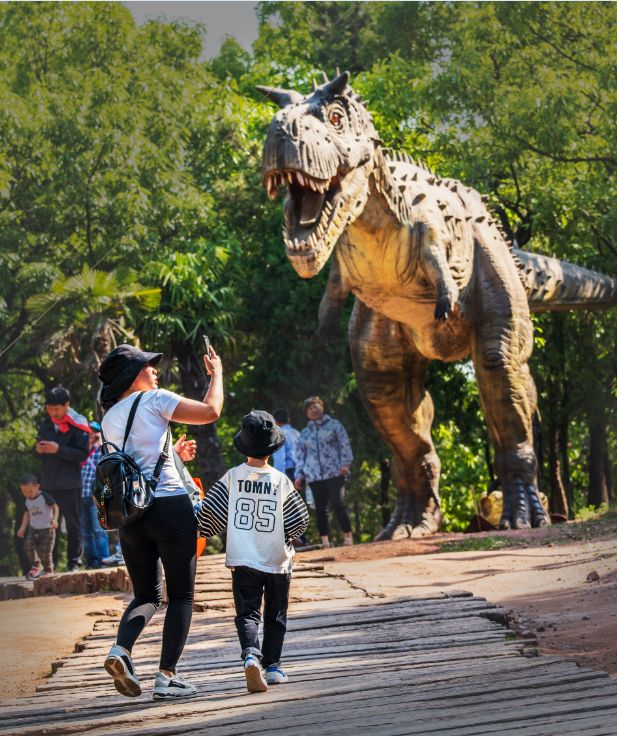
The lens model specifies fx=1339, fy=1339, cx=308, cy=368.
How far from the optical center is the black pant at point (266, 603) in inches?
230

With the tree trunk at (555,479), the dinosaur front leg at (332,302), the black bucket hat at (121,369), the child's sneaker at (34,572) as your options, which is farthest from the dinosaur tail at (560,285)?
the black bucket hat at (121,369)

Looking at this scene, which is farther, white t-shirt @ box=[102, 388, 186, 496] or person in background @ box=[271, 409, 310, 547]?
person in background @ box=[271, 409, 310, 547]

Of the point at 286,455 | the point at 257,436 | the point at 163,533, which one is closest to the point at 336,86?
the point at 286,455

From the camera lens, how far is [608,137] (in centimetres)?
1744

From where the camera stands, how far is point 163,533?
18.2ft

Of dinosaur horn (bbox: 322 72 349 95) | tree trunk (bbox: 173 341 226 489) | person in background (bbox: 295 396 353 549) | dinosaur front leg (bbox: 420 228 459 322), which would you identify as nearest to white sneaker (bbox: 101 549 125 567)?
person in background (bbox: 295 396 353 549)

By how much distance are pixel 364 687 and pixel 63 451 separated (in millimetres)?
7248

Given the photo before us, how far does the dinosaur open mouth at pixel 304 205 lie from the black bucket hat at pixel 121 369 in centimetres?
450

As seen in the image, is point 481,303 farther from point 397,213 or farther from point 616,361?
point 616,361

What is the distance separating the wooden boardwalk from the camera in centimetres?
457

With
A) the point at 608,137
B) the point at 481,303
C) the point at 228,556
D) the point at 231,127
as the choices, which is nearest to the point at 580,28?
the point at 608,137

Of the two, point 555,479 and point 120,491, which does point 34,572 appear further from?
point 555,479

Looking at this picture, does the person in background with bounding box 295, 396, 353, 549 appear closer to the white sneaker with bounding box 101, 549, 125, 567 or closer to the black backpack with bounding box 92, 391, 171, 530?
the white sneaker with bounding box 101, 549, 125, 567

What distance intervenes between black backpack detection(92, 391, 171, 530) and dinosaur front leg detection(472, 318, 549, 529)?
25.4 ft
